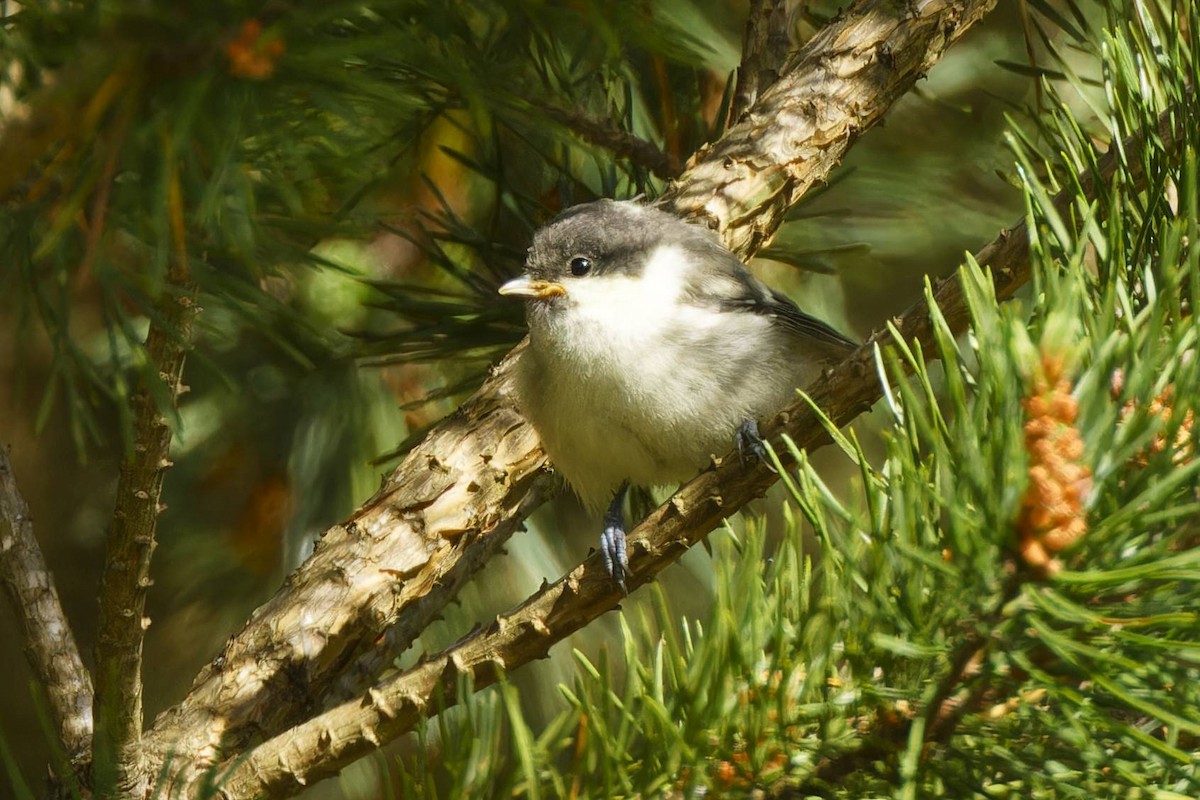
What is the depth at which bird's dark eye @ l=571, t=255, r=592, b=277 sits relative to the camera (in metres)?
1.85

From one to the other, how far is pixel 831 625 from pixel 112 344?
634mm

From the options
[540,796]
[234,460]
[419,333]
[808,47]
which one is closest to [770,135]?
[808,47]

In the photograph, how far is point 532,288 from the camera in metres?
1.81

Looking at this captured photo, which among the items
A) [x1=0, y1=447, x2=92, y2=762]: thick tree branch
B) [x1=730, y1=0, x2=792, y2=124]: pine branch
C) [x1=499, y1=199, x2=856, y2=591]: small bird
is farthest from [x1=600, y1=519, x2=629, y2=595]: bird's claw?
[x1=730, y1=0, x2=792, y2=124]: pine branch

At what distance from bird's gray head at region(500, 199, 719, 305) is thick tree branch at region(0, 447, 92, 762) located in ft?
2.64

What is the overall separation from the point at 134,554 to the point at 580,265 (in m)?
0.87

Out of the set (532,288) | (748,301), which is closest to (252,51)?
(532,288)

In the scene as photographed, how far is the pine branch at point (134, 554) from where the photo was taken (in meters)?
1.02

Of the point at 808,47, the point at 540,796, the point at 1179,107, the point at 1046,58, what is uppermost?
the point at 808,47

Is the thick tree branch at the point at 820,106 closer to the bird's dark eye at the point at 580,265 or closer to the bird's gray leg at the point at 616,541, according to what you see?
the bird's dark eye at the point at 580,265

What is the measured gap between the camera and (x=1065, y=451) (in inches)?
25.4

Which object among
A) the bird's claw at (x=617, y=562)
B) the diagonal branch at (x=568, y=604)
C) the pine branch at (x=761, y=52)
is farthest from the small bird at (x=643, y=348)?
the diagonal branch at (x=568, y=604)

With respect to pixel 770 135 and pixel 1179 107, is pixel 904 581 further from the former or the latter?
pixel 770 135

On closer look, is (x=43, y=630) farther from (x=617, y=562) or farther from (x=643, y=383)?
(x=643, y=383)
